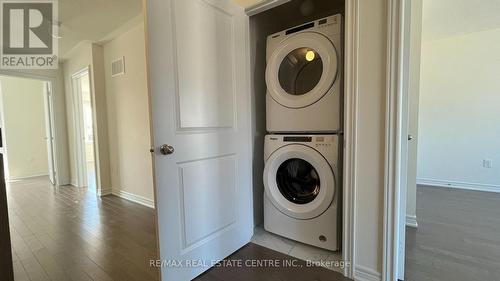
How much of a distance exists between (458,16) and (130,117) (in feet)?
13.4

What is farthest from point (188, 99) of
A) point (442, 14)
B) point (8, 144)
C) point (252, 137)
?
point (8, 144)

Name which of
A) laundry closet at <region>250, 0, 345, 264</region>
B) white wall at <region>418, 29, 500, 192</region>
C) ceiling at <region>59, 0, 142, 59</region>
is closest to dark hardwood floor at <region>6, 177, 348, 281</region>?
laundry closet at <region>250, 0, 345, 264</region>

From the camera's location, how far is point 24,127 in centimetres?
475

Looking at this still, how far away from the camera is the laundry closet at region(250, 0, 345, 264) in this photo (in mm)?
1508

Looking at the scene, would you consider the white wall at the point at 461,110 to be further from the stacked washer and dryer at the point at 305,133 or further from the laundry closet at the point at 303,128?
the stacked washer and dryer at the point at 305,133

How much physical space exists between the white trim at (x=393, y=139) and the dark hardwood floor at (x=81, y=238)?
1.38 metres

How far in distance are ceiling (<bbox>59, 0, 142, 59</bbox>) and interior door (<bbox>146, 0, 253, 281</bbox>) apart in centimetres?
134

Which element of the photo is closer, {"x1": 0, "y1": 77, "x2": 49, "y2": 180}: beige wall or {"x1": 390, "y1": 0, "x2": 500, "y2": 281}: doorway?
{"x1": 390, "y1": 0, "x2": 500, "y2": 281}: doorway

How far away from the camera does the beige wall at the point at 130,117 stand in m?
2.63

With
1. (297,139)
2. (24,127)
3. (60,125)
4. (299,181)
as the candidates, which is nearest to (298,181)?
(299,181)

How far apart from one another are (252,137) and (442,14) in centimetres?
265

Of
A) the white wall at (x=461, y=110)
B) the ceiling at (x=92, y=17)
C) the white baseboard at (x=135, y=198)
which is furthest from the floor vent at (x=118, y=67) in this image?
the white wall at (x=461, y=110)

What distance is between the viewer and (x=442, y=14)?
2510mm

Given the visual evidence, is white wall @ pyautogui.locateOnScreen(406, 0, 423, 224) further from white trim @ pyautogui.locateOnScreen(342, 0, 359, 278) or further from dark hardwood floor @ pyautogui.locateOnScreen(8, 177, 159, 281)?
dark hardwood floor @ pyautogui.locateOnScreen(8, 177, 159, 281)
